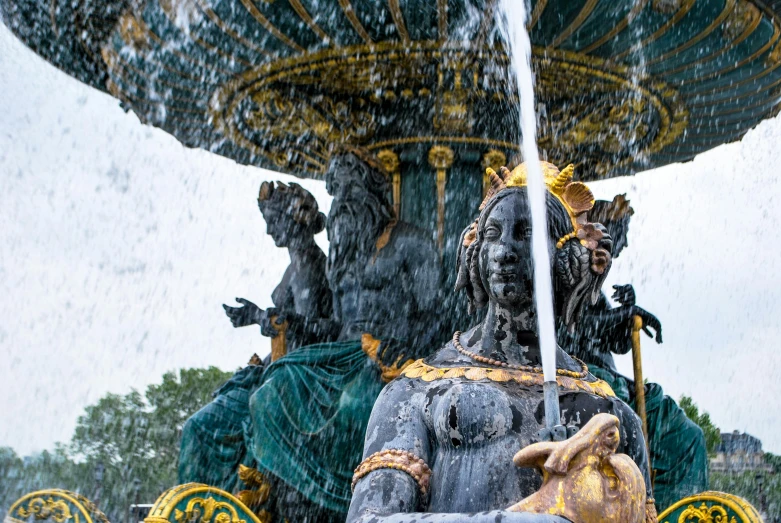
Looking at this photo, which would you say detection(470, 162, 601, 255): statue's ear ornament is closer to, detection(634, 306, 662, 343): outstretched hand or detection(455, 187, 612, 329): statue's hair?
detection(455, 187, 612, 329): statue's hair

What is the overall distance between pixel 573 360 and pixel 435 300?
2.95 m

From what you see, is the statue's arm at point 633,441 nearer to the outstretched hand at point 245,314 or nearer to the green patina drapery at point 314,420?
the green patina drapery at point 314,420

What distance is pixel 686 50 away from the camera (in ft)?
18.0

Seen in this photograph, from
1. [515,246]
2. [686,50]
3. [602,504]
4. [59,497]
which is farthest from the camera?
[59,497]

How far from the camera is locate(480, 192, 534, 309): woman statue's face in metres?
2.69

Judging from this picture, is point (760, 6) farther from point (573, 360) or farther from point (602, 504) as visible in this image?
point (602, 504)

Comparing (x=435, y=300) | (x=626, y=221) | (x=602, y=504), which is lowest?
(x=602, y=504)

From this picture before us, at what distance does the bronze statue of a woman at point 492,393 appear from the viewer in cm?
248

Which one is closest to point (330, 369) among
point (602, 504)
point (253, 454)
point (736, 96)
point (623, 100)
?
point (253, 454)

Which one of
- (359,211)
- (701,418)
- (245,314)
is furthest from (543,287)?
(701,418)

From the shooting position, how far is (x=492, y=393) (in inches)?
102

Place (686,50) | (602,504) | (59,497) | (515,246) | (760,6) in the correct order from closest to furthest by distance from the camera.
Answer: (602,504), (515,246), (760,6), (686,50), (59,497)

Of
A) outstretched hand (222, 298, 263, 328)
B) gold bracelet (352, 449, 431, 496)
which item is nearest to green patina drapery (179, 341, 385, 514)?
outstretched hand (222, 298, 263, 328)

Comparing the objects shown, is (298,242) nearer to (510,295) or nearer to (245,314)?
(245,314)
